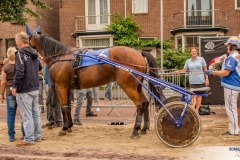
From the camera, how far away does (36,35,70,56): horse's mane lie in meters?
7.43

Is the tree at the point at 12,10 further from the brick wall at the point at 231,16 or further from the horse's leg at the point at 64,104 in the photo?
the brick wall at the point at 231,16

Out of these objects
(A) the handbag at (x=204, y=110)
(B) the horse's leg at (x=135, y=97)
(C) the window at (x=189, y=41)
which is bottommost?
(A) the handbag at (x=204, y=110)

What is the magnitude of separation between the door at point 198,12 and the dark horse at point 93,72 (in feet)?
57.7

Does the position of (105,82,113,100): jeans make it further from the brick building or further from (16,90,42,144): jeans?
the brick building

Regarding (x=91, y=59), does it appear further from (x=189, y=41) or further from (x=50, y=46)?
(x=189, y=41)

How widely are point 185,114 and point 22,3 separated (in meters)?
12.8

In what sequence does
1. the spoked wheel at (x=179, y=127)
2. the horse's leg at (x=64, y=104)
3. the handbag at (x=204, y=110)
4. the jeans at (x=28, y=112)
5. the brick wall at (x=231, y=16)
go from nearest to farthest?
the spoked wheel at (x=179, y=127) → the jeans at (x=28, y=112) → the horse's leg at (x=64, y=104) → the handbag at (x=204, y=110) → the brick wall at (x=231, y=16)

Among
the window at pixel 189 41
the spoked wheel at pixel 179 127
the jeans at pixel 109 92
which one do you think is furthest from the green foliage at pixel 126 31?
the spoked wheel at pixel 179 127

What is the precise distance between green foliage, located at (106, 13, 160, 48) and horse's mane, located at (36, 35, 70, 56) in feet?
53.5

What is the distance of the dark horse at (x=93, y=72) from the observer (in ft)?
22.6

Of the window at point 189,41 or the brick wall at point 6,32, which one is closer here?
the window at point 189,41

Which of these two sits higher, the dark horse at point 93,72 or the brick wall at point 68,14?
the brick wall at point 68,14

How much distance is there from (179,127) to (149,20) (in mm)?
19067

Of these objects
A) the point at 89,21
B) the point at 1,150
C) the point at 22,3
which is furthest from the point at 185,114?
the point at 89,21
